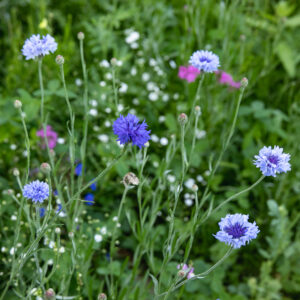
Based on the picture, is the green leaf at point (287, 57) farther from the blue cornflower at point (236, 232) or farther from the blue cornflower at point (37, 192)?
the blue cornflower at point (37, 192)

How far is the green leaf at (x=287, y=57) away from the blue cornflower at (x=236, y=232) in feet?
4.62

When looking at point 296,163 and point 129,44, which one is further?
point 129,44

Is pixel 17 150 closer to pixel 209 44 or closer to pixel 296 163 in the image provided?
pixel 209 44

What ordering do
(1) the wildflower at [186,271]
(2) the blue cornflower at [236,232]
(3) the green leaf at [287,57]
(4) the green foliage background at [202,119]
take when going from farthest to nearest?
1. (3) the green leaf at [287,57]
2. (4) the green foliage background at [202,119]
3. (1) the wildflower at [186,271]
4. (2) the blue cornflower at [236,232]

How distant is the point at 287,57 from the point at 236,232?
1505 millimetres

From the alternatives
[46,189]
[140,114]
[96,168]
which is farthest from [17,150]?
[46,189]

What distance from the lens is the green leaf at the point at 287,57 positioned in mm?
2121

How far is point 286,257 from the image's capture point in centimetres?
171

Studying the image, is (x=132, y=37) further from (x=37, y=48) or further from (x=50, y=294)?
(x=50, y=294)

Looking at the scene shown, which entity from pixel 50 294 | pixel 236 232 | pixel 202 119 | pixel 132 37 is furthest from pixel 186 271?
pixel 132 37

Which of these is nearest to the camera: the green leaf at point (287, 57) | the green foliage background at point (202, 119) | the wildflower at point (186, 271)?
the wildflower at point (186, 271)

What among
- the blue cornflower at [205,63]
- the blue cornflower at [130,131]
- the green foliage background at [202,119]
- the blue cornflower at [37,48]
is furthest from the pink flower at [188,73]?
the blue cornflower at [130,131]

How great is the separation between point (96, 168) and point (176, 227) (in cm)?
46

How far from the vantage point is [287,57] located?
7.04 ft
